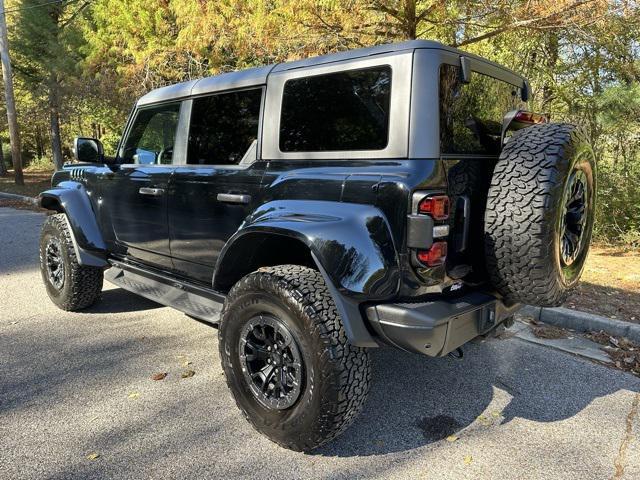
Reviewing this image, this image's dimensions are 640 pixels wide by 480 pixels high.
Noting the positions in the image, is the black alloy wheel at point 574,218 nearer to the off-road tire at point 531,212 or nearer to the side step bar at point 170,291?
the off-road tire at point 531,212

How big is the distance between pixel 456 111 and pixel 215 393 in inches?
87.3

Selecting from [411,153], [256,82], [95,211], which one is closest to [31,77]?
[95,211]

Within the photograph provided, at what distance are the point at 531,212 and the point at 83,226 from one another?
3593mm

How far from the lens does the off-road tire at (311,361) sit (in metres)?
2.32

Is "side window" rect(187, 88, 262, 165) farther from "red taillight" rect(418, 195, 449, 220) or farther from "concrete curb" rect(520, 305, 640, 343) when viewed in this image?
"concrete curb" rect(520, 305, 640, 343)

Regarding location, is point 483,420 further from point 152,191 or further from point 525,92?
point 152,191

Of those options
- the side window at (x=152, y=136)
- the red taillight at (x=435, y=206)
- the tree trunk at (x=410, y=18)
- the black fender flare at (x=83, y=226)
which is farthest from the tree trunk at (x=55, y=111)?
the red taillight at (x=435, y=206)

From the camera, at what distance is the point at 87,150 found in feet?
13.0

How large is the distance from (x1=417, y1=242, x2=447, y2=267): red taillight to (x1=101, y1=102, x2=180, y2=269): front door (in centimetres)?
202

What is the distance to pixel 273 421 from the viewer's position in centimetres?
255

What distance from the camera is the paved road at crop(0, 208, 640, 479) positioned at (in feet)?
7.91

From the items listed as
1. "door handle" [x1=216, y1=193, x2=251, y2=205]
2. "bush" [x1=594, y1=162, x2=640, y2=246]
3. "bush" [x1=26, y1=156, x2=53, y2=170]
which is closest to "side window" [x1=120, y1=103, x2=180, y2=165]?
"door handle" [x1=216, y1=193, x2=251, y2=205]

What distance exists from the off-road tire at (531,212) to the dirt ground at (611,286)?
A: 7.90 feet

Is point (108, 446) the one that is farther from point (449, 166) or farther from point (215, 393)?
point (449, 166)
